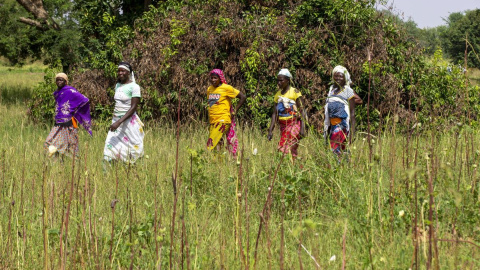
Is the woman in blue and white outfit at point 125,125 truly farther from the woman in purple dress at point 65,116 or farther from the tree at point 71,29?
the tree at point 71,29

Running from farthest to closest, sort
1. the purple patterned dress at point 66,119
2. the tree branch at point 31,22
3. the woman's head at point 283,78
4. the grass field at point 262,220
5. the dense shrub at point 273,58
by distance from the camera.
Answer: the tree branch at point 31,22 < the dense shrub at point 273,58 < the purple patterned dress at point 66,119 < the woman's head at point 283,78 < the grass field at point 262,220

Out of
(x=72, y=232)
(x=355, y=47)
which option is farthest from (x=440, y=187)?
(x=355, y=47)

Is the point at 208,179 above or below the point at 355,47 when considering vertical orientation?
below

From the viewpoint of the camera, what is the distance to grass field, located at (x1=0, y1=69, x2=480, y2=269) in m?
2.96

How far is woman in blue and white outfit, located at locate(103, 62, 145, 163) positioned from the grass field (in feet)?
3.90

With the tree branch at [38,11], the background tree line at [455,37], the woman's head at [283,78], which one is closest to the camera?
the background tree line at [455,37]

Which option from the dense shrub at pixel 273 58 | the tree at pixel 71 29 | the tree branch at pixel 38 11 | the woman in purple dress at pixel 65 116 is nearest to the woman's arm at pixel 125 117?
the woman in purple dress at pixel 65 116

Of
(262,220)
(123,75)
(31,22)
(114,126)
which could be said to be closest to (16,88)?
(31,22)

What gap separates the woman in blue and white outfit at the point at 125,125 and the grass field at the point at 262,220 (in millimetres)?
1188

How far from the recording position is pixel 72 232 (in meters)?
4.21

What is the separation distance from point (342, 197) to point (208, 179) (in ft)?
5.02

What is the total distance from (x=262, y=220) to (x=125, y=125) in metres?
5.27

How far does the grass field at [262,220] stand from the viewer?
2.96 meters

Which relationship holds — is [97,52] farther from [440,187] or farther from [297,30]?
[440,187]
